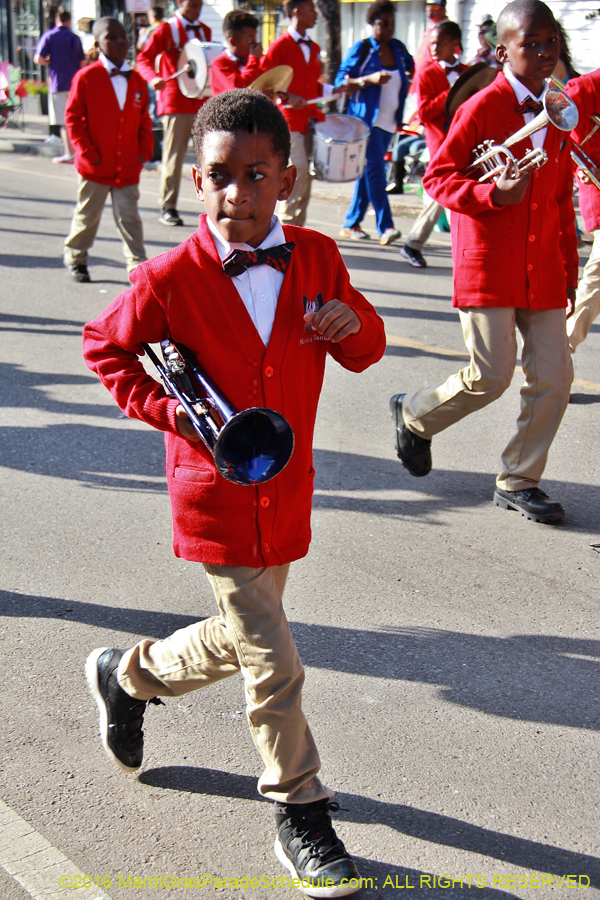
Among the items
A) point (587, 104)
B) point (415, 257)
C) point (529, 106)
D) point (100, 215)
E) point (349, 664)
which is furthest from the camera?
point (415, 257)

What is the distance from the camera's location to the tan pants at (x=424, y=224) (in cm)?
955

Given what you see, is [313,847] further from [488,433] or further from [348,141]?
[348,141]

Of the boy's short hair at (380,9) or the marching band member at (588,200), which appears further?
the boy's short hair at (380,9)

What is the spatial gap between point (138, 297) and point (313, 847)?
4.74 feet

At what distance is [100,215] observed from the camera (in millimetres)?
8547

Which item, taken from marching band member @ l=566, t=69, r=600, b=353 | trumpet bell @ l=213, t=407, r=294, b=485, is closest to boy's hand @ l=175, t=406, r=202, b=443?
trumpet bell @ l=213, t=407, r=294, b=485

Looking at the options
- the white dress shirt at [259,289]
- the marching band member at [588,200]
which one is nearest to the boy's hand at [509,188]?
the marching band member at [588,200]

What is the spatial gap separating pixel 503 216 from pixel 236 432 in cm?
251

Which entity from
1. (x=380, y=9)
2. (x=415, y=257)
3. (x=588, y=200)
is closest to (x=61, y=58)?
(x=380, y=9)

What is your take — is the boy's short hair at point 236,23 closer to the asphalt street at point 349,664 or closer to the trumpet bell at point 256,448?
the asphalt street at point 349,664

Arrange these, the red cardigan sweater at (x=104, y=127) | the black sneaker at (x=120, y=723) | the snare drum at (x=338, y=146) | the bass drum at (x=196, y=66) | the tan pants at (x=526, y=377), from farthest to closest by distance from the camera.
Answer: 1. the bass drum at (x=196, y=66)
2. the snare drum at (x=338, y=146)
3. the red cardigan sweater at (x=104, y=127)
4. the tan pants at (x=526, y=377)
5. the black sneaker at (x=120, y=723)

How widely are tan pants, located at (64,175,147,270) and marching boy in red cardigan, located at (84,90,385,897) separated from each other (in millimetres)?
6245

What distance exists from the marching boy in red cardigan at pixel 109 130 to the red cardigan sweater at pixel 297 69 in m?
1.91

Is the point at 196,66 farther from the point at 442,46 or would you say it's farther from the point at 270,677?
the point at 270,677
